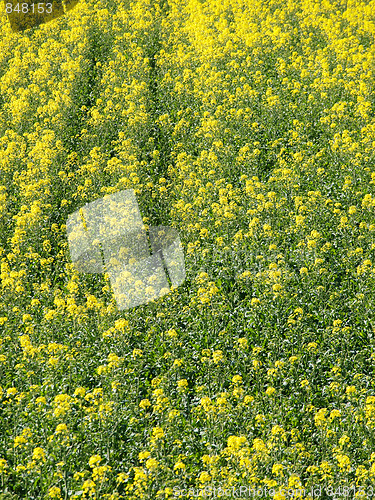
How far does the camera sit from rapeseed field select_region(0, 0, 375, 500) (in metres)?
5.25

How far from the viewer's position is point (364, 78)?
11703mm

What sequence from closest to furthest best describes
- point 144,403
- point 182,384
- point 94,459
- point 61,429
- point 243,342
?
point 94,459 → point 61,429 → point 144,403 → point 182,384 → point 243,342

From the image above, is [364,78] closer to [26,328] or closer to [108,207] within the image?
[108,207]

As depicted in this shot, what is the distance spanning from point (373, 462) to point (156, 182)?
6.36 m

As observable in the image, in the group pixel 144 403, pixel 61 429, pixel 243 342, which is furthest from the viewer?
pixel 243 342

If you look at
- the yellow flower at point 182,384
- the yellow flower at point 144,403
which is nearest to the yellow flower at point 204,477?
the yellow flower at point 144,403

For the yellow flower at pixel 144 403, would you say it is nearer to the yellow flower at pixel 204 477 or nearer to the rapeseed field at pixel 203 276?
the rapeseed field at pixel 203 276

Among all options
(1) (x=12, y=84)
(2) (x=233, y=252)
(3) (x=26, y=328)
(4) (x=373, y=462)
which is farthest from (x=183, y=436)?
(1) (x=12, y=84)

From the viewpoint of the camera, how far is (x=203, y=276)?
7457 mm

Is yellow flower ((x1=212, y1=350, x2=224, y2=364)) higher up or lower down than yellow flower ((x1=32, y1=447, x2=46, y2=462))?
lower down

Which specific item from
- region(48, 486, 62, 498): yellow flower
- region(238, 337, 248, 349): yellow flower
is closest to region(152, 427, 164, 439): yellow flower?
region(48, 486, 62, 498): yellow flower

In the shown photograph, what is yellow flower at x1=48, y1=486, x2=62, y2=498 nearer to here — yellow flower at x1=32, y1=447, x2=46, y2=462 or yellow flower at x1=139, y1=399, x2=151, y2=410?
yellow flower at x1=32, y1=447, x2=46, y2=462

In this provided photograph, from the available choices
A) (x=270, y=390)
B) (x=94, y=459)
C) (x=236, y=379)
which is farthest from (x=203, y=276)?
(x=94, y=459)

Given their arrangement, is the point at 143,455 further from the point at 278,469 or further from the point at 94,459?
the point at 278,469
